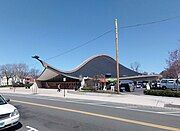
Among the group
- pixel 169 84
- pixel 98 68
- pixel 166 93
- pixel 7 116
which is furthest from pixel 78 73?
pixel 7 116

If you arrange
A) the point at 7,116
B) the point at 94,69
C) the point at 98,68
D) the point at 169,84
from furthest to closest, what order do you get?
the point at 98,68 < the point at 94,69 < the point at 169,84 < the point at 7,116

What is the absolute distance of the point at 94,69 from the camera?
9812cm

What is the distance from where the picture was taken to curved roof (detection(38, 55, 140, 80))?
8643 centimetres

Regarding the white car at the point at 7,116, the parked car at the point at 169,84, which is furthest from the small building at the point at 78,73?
the white car at the point at 7,116

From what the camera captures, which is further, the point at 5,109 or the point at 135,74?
the point at 135,74

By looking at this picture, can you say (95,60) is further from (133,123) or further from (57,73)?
(133,123)

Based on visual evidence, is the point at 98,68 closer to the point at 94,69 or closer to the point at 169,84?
the point at 94,69

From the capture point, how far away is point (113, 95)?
34.7 meters

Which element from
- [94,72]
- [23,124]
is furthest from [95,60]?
[23,124]

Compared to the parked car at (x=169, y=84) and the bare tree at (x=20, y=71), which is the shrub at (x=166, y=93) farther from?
the bare tree at (x=20, y=71)

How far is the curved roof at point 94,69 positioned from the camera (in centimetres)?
8643

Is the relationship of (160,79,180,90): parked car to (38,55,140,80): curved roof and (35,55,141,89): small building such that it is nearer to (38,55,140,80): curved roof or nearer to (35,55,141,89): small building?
(35,55,141,89): small building

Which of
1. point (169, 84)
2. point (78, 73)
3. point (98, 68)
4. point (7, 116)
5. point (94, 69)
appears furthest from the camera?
point (98, 68)

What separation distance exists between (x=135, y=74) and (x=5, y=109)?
99.5m
